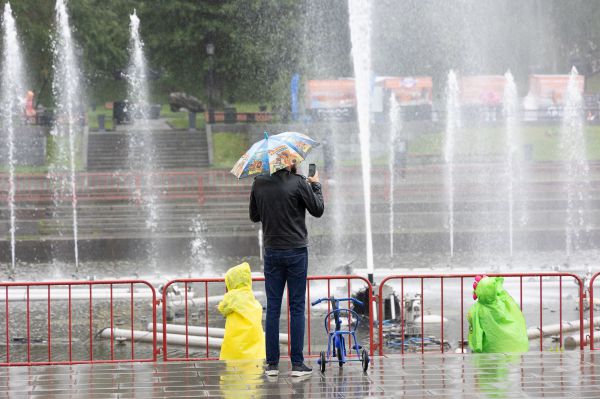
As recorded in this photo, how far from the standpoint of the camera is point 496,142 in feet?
142

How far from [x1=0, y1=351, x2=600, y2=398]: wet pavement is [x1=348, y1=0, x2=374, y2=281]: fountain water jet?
259 inches

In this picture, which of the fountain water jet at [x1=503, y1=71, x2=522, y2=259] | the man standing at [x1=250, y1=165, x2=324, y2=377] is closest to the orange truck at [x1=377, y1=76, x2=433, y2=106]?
the fountain water jet at [x1=503, y1=71, x2=522, y2=259]

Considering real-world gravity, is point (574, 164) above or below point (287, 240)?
above

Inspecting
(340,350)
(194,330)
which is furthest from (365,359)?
(194,330)

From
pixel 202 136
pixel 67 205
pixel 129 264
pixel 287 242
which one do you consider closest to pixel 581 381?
pixel 287 242

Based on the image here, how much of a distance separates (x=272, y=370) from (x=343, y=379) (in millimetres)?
563

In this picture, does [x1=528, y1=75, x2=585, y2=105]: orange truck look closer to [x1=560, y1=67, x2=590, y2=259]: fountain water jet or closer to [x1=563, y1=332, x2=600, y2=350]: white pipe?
[x1=560, y1=67, x2=590, y2=259]: fountain water jet

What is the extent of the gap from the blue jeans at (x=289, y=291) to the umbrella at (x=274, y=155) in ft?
2.11

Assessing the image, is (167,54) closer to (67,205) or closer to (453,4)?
(453,4)

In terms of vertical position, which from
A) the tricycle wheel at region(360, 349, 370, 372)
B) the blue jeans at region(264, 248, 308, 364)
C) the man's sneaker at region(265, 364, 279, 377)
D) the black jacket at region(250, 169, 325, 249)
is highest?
the black jacket at region(250, 169, 325, 249)

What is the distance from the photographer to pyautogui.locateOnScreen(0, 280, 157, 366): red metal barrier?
1266cm

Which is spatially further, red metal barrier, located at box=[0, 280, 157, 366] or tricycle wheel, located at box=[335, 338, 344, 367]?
red metal barrier, located at box=[0, 280, 157, 366]

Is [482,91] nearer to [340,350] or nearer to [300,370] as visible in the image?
[340,350]

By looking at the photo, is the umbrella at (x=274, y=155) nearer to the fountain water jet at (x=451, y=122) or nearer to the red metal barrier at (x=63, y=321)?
the red metal barrier at (x=63, y=321)
